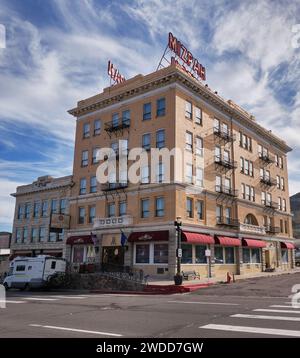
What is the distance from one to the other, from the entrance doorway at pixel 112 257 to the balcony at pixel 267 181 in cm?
2141

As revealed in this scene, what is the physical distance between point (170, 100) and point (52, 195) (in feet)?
79.8

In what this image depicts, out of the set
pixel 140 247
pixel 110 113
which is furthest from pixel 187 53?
pixel 140 247

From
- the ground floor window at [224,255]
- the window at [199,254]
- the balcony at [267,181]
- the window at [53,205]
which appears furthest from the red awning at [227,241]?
the window at [53,205]

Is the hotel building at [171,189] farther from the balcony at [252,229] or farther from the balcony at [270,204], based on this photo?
the balcony at [270,204]

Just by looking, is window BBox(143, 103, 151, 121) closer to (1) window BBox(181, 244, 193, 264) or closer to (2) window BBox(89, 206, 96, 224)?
(2) window BBox(89, 206, 96, 224)

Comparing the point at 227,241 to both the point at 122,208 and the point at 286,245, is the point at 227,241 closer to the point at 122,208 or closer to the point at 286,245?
the point at 122,208

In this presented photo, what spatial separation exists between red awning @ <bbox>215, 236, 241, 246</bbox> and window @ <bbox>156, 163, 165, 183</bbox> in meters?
8.15

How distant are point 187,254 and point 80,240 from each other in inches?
475

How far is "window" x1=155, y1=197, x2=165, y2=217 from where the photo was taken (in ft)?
111

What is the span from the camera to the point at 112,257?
122 ft

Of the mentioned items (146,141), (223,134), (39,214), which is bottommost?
(39,214)

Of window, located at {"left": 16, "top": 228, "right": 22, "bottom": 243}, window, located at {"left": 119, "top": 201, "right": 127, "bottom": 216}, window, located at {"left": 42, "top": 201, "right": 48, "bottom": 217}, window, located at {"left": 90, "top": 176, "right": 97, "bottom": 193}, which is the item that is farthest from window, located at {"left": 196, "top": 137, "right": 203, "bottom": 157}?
window, located at {"left": 16, "top": 228, "right": 22, "bottom": 243}

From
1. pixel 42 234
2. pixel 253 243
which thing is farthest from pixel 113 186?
pixel 42 234

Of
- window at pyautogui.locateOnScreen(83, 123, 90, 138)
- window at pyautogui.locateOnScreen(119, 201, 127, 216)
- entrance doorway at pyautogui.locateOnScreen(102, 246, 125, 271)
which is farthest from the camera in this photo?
window at pyautogui.locateOnScreen(83, 123, 90, 138)
